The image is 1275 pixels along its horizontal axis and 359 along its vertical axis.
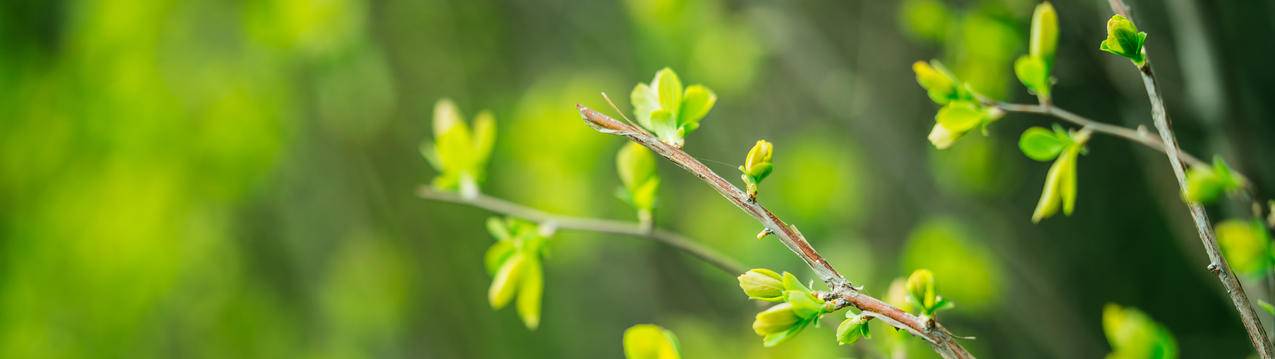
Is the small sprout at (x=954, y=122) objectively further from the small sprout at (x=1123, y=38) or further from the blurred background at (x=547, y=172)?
the blurred background at (x=547, y=172)

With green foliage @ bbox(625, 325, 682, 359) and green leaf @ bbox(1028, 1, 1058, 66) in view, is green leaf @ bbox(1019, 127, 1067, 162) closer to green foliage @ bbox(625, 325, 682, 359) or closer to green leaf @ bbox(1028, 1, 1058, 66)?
green leaf @ bbox(1028, 1, 1058, 66)

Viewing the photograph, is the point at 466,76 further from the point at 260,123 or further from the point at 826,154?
the point at 826,154

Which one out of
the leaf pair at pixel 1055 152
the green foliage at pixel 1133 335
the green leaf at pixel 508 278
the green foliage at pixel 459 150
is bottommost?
the green leaf at pixel 508 278

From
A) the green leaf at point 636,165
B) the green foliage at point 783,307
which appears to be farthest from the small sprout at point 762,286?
the green leaf at point 636,165

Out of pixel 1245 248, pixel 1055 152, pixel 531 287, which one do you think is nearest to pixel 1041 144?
pixel 1055 152

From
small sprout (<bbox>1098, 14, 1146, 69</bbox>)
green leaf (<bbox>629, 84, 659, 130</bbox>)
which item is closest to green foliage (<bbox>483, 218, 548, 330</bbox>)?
green leaf (<bbox>629, 84, 659, 130</bbox>)
